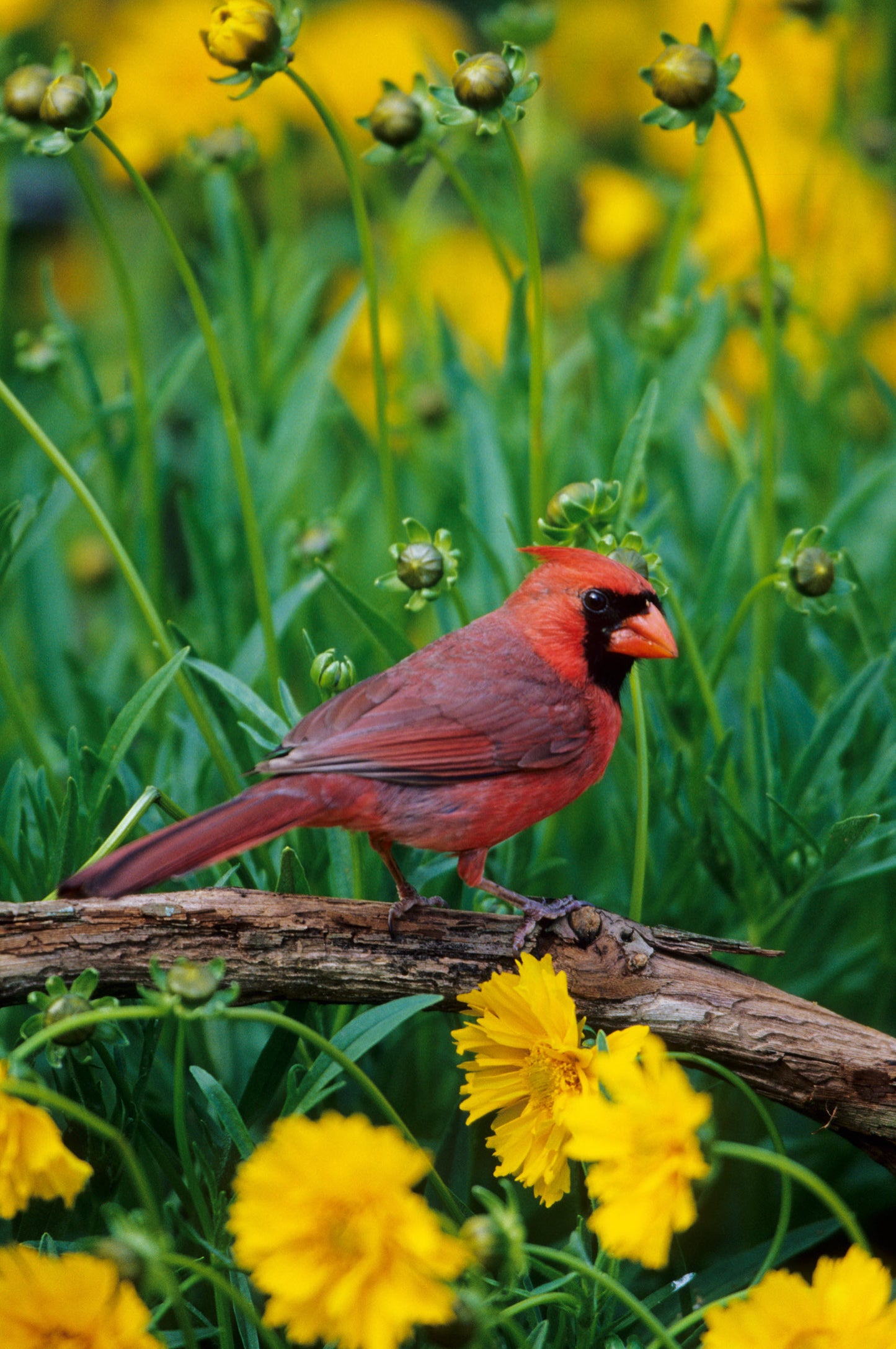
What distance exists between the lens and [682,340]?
2.08m

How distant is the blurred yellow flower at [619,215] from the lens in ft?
9.11

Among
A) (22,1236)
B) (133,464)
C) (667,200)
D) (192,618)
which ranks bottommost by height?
(22,1236)

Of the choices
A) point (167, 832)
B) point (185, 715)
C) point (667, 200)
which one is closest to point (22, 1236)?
point (167, 832)

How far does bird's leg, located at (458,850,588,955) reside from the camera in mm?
1262

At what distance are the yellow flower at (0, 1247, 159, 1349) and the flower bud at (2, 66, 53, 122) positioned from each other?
104cm

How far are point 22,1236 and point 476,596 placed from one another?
0.95 meters

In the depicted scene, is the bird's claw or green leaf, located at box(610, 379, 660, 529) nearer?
the bird's claw

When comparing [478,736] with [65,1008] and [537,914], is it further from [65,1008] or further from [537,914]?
[65,1008]

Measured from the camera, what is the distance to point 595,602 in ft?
4.53

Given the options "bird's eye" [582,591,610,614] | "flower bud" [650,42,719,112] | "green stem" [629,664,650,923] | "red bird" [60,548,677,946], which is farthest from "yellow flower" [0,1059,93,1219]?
"flower bud" [650,42,719,112]

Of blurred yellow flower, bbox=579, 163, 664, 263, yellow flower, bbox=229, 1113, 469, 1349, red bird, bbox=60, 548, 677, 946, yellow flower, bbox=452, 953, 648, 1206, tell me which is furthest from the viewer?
blurred yellow flower, bbox=579, 163, 664, 263

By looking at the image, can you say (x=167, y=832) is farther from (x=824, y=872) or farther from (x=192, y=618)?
(x=192, y=618)

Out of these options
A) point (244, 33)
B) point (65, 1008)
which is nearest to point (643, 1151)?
point (65, 1008)

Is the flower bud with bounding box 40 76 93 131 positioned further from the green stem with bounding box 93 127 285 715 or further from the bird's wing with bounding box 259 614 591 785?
the bird's wing with bounding box 259 614 591 785
